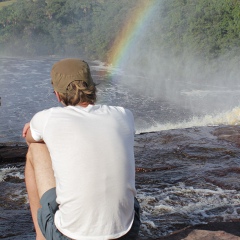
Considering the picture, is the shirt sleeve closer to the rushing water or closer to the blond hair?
the blond hair

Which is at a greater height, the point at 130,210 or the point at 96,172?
the point at 96,172

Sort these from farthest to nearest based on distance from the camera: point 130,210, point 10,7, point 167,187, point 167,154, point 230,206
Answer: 1. point 10,7
2. point 167,154
3. point 167,187
4. point 230,206
5. point 130,210

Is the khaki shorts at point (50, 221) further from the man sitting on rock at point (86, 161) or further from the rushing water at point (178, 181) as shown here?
the rushing water at point (178, 181)

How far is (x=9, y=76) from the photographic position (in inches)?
1362

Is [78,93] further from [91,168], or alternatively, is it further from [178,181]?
[178,181]

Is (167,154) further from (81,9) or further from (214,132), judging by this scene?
(81,9)

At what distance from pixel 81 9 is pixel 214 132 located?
57996 millimetres

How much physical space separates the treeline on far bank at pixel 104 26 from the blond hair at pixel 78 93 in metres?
34.7

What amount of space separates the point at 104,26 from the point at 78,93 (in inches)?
2248

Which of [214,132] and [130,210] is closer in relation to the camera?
[130,210]

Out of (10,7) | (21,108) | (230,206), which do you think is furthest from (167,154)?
(10,7)

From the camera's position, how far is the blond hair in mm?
2301

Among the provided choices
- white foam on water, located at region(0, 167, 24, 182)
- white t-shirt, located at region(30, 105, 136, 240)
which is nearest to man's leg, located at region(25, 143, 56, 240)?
white t-shirt, located at region(30, 105, 136, 240)

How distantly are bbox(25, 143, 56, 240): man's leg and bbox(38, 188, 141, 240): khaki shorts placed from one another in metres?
0.05
